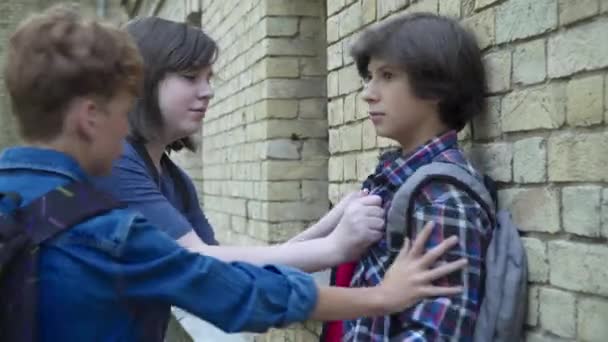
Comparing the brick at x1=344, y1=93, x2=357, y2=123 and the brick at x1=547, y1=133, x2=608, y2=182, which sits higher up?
the brick at x1=344, y1=93, x2=357, y2=123

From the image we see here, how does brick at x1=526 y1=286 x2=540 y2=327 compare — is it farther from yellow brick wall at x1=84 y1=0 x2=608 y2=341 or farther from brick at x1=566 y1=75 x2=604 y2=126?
brick at x1=566 y1=75 x2=604 y2=126

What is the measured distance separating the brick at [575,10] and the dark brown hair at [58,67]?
1.04 m

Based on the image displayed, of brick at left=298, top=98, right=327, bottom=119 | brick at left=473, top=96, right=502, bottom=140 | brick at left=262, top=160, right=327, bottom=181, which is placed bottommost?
brick at left=262, top=160, right=327, bottom=181

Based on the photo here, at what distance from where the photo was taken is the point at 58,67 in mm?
1530

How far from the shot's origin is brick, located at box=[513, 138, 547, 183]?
6.89 ft

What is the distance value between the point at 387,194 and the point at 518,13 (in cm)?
59

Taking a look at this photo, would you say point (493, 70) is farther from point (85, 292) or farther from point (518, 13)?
point (85, 292)

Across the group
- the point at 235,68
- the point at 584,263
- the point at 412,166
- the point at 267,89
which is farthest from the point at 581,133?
the point at 235,68

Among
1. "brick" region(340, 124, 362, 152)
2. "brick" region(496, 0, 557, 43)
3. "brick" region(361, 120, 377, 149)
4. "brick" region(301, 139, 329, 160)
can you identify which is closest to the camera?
"brick" region(496, 0, 557, 43)

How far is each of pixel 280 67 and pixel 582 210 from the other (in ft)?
9.79

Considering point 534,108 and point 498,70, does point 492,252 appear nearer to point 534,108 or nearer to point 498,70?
point 534,108

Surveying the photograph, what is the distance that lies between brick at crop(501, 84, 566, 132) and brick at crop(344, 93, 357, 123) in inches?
46.4

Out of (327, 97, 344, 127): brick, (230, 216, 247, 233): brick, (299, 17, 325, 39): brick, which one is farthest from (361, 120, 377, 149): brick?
(230, 216, 247, 233): brick

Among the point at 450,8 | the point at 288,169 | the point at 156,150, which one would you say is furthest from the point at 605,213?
the point at 288,169
